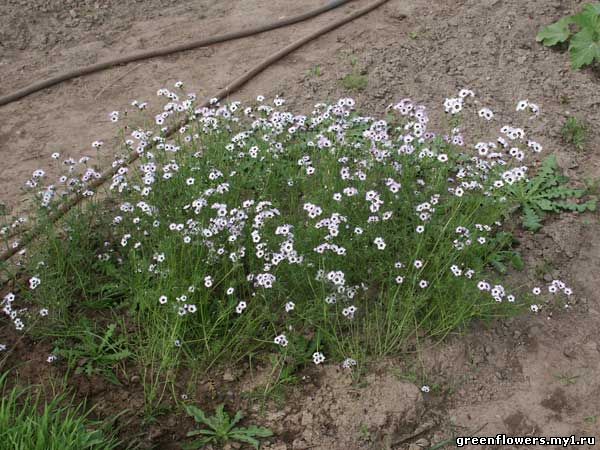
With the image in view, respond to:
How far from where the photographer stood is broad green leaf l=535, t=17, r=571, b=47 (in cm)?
619

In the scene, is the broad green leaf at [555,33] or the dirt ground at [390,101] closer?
the dirt ground at [390,101]

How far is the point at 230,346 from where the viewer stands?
12.0 feet

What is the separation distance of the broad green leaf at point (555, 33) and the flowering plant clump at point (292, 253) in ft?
9.01

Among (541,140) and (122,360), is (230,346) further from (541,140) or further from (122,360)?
(541,140)

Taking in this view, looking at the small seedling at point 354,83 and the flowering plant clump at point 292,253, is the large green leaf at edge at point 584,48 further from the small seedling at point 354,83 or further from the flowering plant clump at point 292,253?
the flowering plant clump at point 292,253

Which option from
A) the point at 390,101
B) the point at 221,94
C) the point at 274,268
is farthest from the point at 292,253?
the point at 221,94

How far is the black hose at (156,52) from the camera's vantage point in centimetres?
615

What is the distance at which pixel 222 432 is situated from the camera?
331 cm

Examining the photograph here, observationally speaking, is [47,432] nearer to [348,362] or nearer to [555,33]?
[348,362]

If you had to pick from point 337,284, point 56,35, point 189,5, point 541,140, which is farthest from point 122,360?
point 189,5

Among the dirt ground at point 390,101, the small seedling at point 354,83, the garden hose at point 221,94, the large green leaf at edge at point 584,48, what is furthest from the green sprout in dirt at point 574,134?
the garden hose at point 221,94

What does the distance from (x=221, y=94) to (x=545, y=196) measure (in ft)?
9.99

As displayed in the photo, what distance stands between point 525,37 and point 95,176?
4.66 metres

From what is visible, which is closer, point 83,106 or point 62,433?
point 62,433
